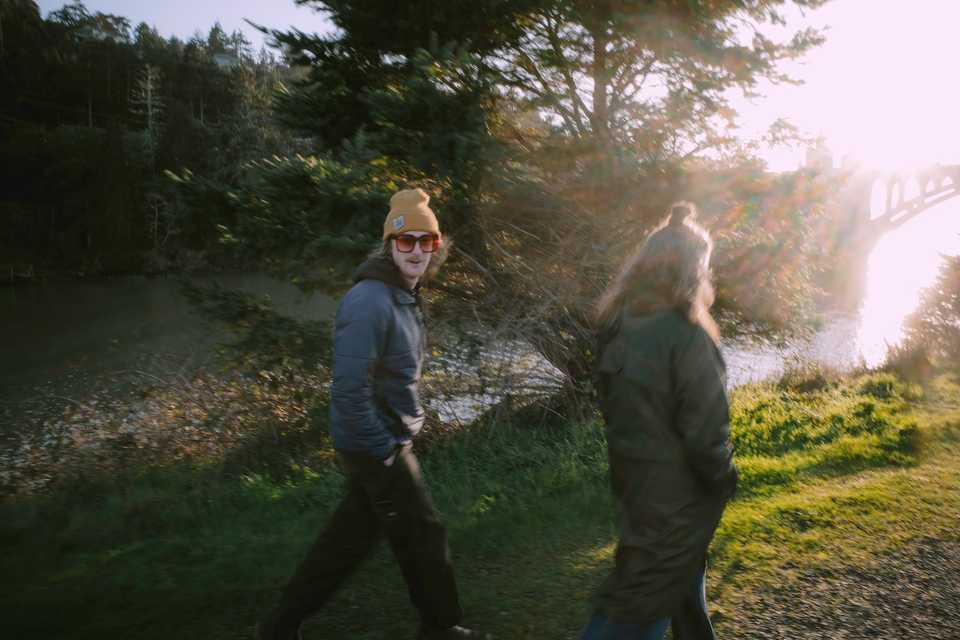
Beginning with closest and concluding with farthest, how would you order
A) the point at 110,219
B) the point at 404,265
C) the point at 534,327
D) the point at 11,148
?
1. the point at 404,265
2. the point at 534,327
3. the point at 110,219
4. the point at 11,148

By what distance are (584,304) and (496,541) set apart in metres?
3.60

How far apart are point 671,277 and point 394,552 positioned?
1474 mm

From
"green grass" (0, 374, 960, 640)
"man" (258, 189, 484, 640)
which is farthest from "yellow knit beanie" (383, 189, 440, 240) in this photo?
"green grass" (0, 374, 960, 640)

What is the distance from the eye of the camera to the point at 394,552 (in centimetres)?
257

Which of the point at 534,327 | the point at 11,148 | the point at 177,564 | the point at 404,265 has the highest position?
the point at 11,148

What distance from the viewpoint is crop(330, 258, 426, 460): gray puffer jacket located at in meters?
2.37

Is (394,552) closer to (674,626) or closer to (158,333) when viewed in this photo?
(674,626)

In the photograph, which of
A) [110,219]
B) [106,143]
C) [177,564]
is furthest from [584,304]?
[106,143]

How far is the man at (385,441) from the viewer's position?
2385mm

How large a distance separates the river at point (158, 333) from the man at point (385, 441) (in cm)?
431

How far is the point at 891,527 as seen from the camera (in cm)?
427

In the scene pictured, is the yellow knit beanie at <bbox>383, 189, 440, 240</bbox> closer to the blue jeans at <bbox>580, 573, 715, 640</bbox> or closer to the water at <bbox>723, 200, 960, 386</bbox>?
the blue jeans at <bbox>580, 573, 715, 640</bbox>

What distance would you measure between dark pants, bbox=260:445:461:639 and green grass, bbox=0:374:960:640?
475 millimetres

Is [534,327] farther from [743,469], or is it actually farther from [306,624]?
[306,624]
